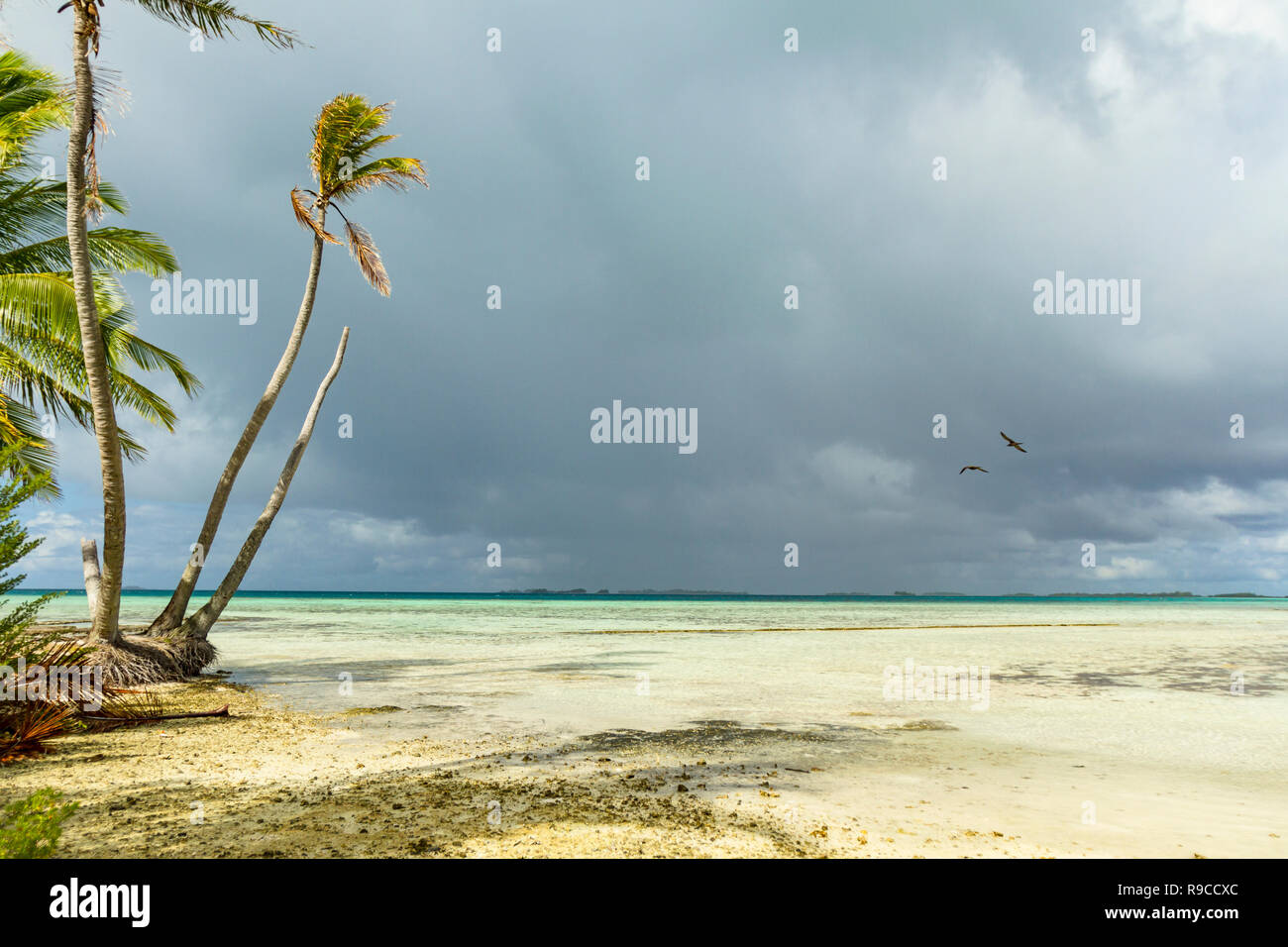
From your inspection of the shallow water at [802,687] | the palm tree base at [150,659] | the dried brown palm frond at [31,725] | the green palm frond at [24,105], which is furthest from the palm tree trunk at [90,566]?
the green palm frond at [24,105]

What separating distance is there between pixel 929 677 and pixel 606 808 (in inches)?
518

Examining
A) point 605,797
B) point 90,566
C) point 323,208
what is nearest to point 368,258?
point 323,208

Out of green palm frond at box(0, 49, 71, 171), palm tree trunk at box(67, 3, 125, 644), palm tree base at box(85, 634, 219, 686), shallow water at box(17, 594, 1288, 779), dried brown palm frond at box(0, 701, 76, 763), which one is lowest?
shallow water at box(17, 594, 1288, 779)

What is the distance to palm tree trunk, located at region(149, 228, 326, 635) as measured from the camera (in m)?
14.0

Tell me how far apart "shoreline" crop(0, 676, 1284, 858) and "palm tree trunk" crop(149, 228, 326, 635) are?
6.04m

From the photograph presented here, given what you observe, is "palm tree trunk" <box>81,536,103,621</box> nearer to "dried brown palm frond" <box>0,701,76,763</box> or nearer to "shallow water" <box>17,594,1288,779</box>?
"shallow water" <box>17,594,1288,779</box>

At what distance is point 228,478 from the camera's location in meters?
14.4

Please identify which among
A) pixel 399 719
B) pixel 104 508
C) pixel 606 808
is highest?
pixel 104 508

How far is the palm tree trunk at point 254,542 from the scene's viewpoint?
576 inches

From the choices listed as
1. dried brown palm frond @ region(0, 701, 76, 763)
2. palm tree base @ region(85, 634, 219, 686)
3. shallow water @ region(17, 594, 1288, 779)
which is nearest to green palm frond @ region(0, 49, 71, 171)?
palm tree base @ region(85, 634, 219, 686)

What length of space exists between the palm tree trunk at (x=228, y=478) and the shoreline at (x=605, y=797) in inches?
238

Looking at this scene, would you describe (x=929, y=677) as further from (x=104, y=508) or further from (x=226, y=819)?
(x=104, y=508)

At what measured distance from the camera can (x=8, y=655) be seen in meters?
7.38
